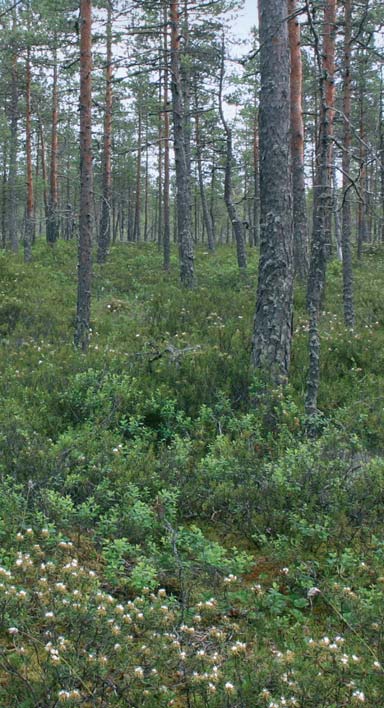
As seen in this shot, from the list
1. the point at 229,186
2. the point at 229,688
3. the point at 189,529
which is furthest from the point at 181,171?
the point at 229,688

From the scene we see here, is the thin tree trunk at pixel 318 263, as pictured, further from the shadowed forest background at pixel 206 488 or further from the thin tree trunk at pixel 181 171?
the thin tree trunk at pixel 181 171

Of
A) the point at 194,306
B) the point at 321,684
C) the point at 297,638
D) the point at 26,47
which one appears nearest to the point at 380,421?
the point at 297,638

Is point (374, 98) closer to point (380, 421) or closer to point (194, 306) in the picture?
point (194, 306)

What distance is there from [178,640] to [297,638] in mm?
795

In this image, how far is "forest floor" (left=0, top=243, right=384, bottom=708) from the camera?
9.91 ft

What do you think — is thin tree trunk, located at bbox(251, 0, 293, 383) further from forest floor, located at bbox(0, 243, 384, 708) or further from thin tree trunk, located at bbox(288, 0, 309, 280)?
thin tree trunk, located at bbox(288, 0, 309, 280)

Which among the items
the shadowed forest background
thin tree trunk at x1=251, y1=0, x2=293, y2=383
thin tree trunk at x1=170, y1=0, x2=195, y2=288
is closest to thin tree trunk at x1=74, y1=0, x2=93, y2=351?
the shadowed forest background

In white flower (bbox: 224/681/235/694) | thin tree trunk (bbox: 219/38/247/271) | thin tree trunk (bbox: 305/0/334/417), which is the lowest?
white flower (bbox: 224/681/235/694)

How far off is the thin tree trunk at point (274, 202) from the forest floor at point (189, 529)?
587 millimetres

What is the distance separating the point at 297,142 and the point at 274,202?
810 centimetres

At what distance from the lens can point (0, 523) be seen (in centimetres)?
427

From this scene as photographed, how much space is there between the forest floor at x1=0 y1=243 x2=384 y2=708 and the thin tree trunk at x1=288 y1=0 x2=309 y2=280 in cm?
671

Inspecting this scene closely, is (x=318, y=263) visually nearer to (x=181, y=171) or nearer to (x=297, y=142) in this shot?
(x=297, y=142)

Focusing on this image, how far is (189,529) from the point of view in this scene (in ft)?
16.3
